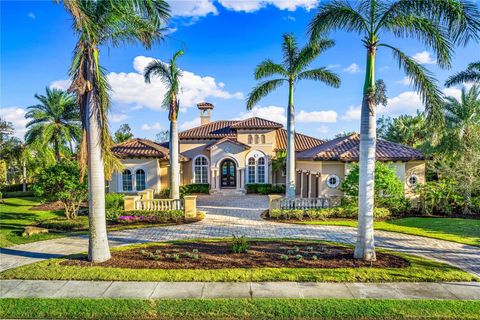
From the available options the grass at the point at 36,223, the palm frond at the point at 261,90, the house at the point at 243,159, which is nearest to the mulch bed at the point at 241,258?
the grass at the point at 36,223

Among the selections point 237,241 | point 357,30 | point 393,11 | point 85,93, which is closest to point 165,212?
point 237,241

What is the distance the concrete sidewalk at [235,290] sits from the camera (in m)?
6.66

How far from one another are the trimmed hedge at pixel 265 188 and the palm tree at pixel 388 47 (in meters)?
16.7

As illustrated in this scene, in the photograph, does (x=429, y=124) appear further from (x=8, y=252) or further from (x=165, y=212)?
(x=8, y=252)

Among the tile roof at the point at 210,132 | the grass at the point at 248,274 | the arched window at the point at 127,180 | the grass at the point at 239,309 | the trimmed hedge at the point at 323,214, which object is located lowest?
the grass at the point at 239,309

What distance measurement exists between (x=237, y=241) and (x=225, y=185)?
58.1 ft

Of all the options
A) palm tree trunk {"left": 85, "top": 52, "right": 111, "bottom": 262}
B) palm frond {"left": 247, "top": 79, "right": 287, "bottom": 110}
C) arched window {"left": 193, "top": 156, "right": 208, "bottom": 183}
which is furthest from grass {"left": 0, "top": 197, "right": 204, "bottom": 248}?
arched window {"left": 193, "top": 156, "right": 208, "bottom": 183}

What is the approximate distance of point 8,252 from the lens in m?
10.2

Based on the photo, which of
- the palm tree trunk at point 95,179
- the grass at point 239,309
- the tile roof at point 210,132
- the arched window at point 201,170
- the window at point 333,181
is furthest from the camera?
the tile roof at point 210,132

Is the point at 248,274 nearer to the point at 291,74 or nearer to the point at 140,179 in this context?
the point at 291,74

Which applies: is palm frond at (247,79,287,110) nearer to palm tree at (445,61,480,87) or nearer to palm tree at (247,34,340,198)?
palm tree at (247,34,340,198)

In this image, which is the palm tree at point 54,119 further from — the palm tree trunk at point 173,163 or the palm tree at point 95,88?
the palm tree at point 95,88

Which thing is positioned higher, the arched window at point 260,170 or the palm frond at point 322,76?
the palm frond at point 322,76

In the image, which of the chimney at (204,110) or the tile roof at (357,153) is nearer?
the tile roof at (357,153)
